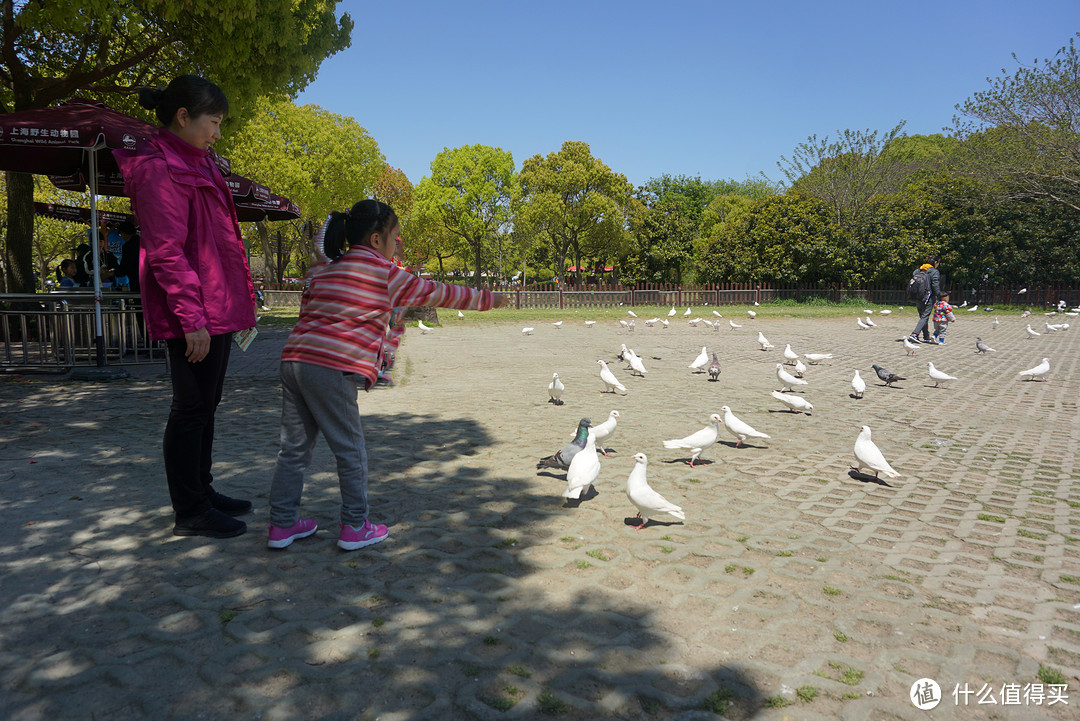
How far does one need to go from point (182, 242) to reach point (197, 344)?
0.56 m

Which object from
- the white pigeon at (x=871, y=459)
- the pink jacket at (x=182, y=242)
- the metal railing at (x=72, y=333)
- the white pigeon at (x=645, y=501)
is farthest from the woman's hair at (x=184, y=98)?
the metal railing at (x=72, y=333)

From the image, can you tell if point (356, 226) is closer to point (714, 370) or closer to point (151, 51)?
point (714, 370)

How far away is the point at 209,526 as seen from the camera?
364 cm

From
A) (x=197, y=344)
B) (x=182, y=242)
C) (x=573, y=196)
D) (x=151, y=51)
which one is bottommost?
(x=197, y=344)

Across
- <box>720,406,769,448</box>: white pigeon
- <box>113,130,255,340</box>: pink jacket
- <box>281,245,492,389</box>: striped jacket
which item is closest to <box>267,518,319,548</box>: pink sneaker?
<box>281,245,492,389</box>: striped jacket

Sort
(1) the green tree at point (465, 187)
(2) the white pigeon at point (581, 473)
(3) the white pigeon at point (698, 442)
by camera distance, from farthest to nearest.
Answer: (1) the green tree at point (465, 187) → (3) the white pigeon at point (698, 442) → (2) the white pigeon at point (581, 473)

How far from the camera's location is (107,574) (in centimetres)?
320

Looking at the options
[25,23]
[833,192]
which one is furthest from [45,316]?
[833,192]

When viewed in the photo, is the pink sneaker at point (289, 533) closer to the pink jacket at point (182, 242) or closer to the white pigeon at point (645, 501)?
the pink jacket at point (182, 242)

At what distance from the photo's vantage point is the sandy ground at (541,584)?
2.34 meters

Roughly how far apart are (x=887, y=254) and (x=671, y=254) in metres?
14.2

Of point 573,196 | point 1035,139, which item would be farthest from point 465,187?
point 1035,139

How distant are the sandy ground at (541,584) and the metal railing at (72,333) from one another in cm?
312

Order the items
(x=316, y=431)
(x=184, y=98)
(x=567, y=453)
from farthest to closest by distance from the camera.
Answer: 1. (x=567, y=453)
2. (x=316, y=431)
3. (x=184, y=98)
